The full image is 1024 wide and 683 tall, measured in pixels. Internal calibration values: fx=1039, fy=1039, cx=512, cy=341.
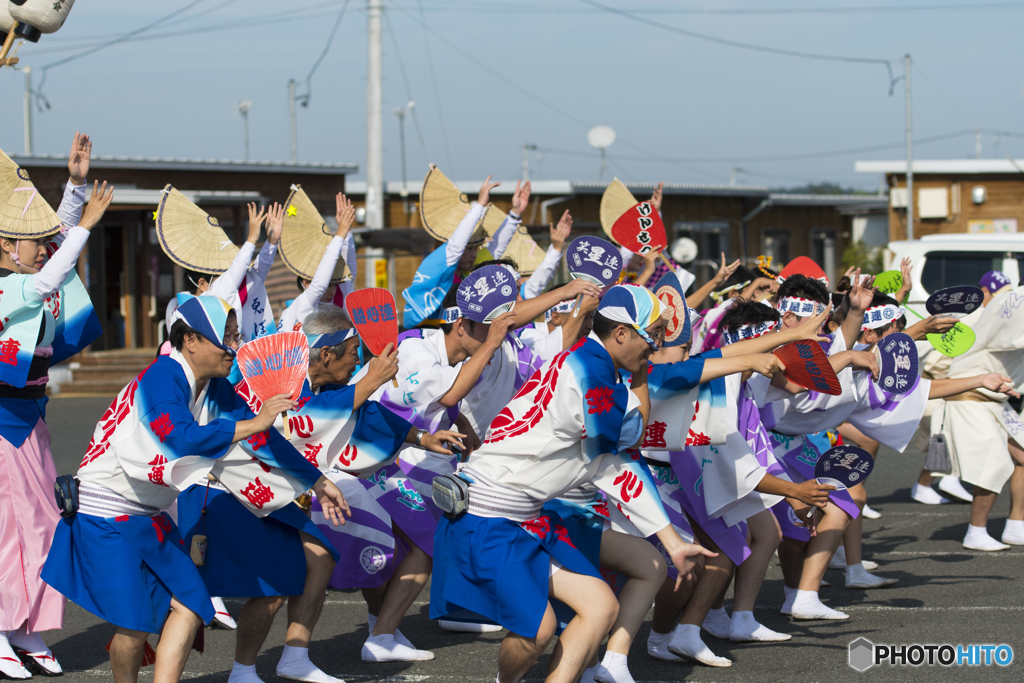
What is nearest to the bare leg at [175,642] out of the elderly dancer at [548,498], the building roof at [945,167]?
the elderly dancer at [548,498]

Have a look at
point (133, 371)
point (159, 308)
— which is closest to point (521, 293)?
point (133, 371)

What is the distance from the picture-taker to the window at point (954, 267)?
1081cm

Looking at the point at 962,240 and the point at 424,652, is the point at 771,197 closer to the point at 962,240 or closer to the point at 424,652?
the point at 962,240

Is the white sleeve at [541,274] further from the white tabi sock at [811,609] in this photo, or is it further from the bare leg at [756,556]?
the white tabi sock at [811,609]

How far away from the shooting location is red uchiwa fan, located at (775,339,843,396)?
3.79 meters

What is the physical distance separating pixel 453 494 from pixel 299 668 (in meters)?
1.25

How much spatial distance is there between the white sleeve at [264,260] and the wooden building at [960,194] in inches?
729

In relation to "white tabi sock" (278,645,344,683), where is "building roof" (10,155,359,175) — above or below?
above

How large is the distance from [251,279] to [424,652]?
248 cm

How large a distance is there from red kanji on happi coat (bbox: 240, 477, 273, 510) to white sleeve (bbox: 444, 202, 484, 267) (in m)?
2.64

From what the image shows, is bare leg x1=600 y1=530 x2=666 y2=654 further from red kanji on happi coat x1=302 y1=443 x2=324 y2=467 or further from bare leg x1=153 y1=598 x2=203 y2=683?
bare leg x1=153 y1=598 x2=203 y2=683

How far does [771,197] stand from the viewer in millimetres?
25109

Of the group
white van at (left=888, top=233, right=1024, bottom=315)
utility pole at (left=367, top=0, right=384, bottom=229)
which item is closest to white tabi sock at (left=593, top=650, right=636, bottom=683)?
white van at (left=888, top=233, right=1024, bottom=315)

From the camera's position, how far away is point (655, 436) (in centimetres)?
382
